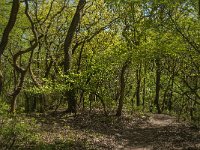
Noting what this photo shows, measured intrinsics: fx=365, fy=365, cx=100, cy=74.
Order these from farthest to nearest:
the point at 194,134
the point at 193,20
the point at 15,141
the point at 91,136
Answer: the point at 194,134
the point at 91,136
the point at 193,20
the point at 15,141

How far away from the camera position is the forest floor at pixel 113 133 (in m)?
14.2

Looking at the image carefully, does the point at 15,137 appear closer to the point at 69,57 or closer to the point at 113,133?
the point at 113,133

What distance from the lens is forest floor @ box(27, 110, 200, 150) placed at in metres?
14.2

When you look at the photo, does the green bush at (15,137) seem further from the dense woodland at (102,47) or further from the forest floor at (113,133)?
the dense woodland at (102,47)

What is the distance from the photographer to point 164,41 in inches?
629

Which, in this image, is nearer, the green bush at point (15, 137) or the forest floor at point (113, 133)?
the green bush at point (15, 137)

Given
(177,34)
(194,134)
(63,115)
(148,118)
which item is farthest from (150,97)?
(177,34)

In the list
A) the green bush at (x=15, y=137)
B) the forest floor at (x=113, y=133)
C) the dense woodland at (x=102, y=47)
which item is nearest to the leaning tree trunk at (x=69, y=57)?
the dense woodland at (x=102, y=47)

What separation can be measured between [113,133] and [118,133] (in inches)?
13.6

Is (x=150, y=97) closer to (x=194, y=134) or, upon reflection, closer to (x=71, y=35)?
(x=71, y=35)

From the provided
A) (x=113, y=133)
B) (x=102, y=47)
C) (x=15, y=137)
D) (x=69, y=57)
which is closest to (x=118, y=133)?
(x=113, y=133)

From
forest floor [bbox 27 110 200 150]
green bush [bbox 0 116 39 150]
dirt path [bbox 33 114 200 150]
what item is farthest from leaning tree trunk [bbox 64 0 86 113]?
green bush [bbox 0 116 39 150]

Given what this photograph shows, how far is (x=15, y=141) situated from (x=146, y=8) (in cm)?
679

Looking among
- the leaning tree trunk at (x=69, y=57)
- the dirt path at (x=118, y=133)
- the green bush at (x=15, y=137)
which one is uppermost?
the leaning tree trunk at (x=69, y=57)
